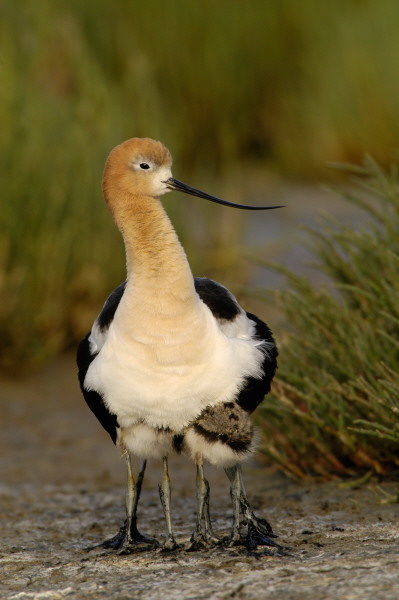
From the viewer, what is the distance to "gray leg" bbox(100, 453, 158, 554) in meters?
3.93

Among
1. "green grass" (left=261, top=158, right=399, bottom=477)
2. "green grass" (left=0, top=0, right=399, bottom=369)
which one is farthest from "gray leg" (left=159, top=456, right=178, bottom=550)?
"green grass" (left=0, top=0, right=399, bottom=369)

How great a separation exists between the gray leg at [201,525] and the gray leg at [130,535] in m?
0.22

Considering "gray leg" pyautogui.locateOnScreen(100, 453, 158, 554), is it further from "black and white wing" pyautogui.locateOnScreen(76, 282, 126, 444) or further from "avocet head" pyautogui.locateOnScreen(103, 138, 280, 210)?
"avocet head" pyautogui.locateOnScreen(103, 138, 280, 210)

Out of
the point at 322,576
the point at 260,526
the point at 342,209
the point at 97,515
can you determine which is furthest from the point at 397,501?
the point at 342,209

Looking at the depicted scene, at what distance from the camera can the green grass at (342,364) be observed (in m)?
4.52

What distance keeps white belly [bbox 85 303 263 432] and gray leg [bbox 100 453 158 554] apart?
0.36 meters

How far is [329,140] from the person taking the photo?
39.4 feet

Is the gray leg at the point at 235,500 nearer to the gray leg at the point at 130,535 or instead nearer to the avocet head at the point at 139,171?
the gray leg at the point at 130,535

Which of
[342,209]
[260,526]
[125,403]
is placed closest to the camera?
[125,403]

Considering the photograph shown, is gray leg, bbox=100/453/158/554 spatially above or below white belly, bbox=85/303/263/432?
below

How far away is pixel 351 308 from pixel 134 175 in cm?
170

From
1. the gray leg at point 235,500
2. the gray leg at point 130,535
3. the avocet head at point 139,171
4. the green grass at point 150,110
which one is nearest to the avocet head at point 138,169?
the avocet head at point 139,171

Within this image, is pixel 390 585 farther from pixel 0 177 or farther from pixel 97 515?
pixel 0 177

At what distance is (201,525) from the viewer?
12.8 ft
